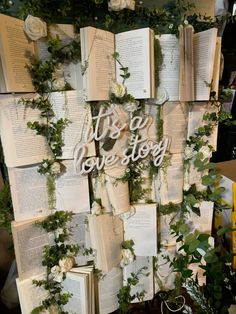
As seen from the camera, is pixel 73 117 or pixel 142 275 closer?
pixel 73 117

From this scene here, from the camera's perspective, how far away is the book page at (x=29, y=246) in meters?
1.11

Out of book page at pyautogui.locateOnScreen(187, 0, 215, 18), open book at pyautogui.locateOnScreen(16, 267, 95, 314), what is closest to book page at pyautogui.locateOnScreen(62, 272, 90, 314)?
open book at pyautogui.locateOnScreen(16, 267, 95, 314)

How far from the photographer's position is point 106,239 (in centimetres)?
123

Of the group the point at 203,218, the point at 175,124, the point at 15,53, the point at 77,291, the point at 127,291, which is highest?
the point at 15,53

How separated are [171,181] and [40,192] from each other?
0.64 meters

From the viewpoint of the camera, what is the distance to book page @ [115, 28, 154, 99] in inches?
40.7

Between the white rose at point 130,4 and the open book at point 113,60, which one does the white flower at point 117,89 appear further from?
the white rose at point 130,4

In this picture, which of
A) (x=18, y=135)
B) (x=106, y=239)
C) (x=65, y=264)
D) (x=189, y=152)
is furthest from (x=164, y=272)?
(x=18, y=135)

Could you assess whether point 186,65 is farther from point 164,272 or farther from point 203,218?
point 164,272

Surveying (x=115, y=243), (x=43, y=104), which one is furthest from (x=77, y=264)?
(x=43, y=104)

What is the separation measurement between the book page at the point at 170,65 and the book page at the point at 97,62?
0.23 metres

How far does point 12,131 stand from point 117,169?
47cm

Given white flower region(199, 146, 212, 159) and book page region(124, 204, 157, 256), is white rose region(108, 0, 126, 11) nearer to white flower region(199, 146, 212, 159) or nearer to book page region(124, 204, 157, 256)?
white flower region(199, 146, 212, 159)

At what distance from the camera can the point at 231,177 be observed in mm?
1575
